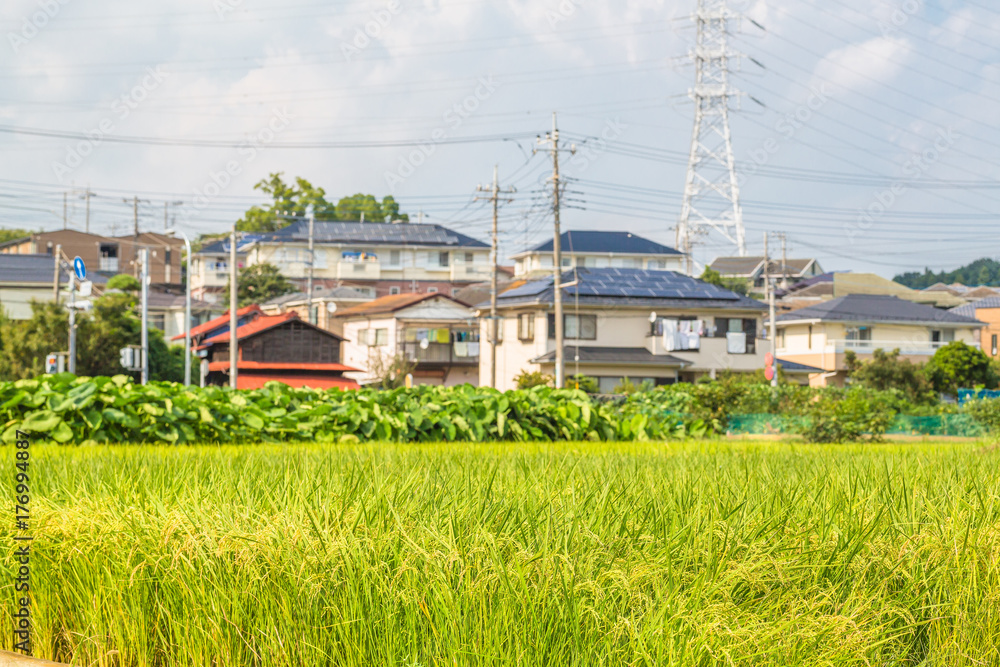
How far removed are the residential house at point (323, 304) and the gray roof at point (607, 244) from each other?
2099cm

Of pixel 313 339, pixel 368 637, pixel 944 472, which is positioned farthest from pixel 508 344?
pixel 368 637

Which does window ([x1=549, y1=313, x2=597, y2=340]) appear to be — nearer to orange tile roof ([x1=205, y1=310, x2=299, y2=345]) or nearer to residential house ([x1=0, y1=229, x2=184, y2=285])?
orange tile roof ([x1=205, y1=310, x2=299, y2=345])

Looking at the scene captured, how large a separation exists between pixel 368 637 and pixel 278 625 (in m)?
0.48

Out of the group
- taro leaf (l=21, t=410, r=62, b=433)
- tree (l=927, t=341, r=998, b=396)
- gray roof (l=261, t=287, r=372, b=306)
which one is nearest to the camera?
taro leaf (l=21, t=410, r=62, b=433)

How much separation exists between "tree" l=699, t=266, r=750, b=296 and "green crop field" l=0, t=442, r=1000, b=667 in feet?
224

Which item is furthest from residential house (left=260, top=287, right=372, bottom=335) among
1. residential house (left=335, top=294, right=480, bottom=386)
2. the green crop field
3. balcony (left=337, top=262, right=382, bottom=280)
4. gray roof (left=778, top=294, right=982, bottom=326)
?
the green crop field

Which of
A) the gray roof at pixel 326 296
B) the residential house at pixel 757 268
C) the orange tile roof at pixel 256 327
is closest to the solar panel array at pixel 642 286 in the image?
the orange tile roof at pixel 256 327

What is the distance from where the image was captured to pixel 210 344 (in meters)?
51.0

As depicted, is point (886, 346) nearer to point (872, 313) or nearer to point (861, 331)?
point (861, 331)

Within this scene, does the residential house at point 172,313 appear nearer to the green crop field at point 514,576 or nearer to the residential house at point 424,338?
the residential house at point 424,338

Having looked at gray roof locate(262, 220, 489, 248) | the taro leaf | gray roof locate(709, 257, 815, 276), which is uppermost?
gray roof locate(262, 220, 489, 248)

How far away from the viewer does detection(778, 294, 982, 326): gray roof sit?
57697 mm

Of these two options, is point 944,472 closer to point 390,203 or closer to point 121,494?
point 121,494

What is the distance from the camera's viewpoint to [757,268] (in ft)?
299
